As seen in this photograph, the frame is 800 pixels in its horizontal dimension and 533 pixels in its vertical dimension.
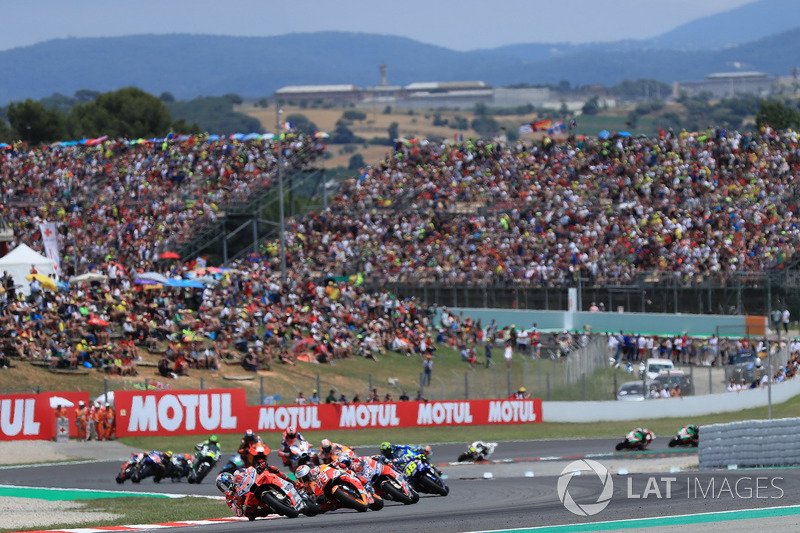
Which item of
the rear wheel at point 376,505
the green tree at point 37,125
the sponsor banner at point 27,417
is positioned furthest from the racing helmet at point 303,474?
the green tree at point 37,125

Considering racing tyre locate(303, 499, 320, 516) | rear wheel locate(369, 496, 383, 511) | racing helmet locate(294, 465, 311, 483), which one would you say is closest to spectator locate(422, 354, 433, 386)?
rear wheel locate(369, 496, 383, 511)

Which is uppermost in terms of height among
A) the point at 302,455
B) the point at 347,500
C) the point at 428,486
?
the point at 347,500

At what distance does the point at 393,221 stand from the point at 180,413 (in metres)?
25.1

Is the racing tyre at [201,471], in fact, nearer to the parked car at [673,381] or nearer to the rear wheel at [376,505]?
the rear wheel at [376,505]

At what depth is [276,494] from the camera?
17.2 m

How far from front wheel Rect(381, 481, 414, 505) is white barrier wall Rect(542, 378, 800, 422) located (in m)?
19.5

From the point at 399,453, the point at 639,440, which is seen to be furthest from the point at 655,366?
the point at 399,453

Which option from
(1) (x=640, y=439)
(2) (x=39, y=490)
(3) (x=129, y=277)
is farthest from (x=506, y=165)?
(2) (x=39, y=490)

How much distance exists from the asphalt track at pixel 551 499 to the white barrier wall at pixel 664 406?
948 centimetres

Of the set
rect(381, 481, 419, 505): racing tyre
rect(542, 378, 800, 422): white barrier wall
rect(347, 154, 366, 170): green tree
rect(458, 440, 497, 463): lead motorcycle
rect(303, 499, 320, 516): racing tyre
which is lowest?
rect(347, 154, 366, 170): green tree

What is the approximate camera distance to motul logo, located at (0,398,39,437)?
30609 millimetres

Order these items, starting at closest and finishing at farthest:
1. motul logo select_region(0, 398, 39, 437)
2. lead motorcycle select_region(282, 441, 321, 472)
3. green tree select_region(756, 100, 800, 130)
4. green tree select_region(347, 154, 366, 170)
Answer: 1. lead motorcycle select_region(282, 441, 321, 472)
2. motul logo select_region(0, 398, 39, 437)
3. green tree select_region(756, 100, 800, 130)
4. green tree select_region(347, 154, 366, 170)

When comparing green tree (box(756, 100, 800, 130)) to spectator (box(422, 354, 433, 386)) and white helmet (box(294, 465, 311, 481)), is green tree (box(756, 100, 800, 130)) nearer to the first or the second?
spectator (box(422, 354, 433, 386))

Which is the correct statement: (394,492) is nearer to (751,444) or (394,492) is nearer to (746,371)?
(751,444)
